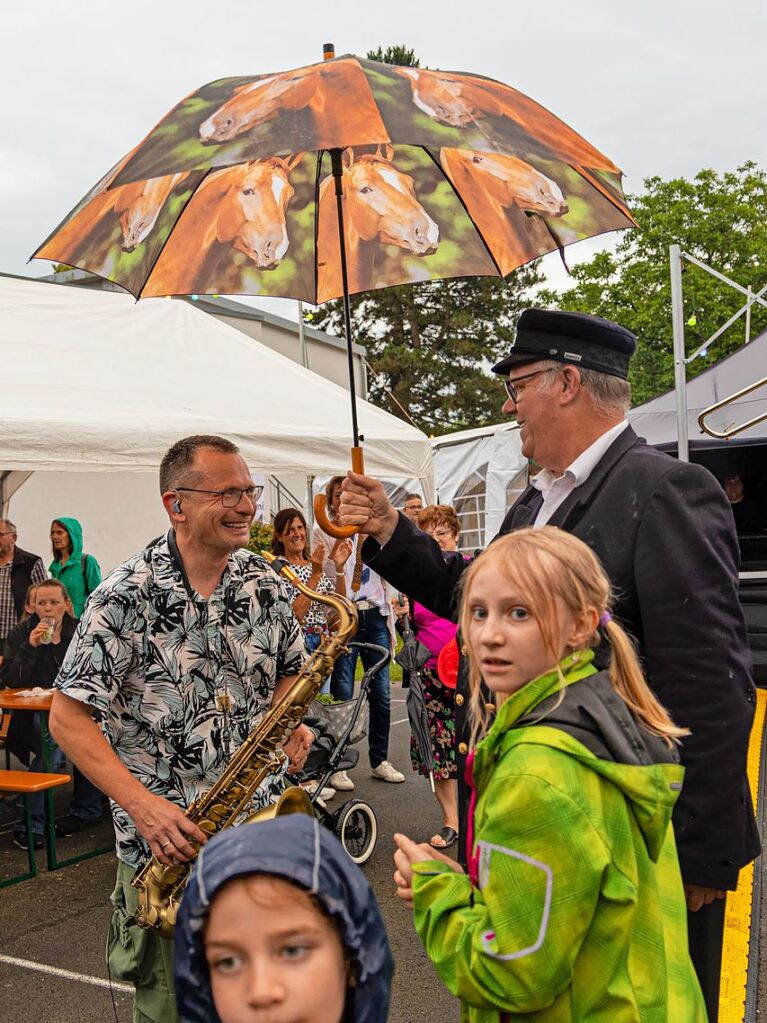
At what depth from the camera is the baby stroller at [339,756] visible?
5.65 m

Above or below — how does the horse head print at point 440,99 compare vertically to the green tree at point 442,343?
below

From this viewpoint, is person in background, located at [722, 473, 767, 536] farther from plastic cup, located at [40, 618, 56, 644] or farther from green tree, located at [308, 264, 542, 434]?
green tree, located at [308, 264, 542, 434]

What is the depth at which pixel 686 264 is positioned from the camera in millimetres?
38250

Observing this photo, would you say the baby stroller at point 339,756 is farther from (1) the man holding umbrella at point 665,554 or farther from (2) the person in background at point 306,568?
(1) the man holding umbrella at point 665,554

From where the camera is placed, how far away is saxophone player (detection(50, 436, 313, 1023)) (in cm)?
271

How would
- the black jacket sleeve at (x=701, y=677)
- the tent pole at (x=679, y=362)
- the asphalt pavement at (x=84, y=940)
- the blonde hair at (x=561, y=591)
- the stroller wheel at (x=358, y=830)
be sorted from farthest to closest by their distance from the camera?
the tent pole at (x=679, y=362) < the stroller wheel at (x=358, y=830) < the asphalt pavement at (x=84, y=940) < the black jacket sleeve at (x=701, y=677) < the blonde hair at (x=561, y=591)

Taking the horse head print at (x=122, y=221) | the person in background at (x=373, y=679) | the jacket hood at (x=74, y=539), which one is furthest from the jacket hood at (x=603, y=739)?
the jacket hood at (x=74, y=539)

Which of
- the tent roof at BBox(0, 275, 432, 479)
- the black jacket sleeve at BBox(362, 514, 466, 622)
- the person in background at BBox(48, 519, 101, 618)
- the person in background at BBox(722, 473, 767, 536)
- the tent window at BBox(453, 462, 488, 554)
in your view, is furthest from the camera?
the tent window at BBox(453, 462, 488, 554)

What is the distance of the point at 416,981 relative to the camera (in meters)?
4.38

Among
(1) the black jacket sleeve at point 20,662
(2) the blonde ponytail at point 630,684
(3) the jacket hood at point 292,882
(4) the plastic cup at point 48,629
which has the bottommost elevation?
(1) the black jacket sleeve at point 20,662

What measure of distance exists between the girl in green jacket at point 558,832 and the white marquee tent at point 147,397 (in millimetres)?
4779

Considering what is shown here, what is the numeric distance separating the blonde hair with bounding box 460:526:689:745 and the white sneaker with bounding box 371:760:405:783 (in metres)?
5.93

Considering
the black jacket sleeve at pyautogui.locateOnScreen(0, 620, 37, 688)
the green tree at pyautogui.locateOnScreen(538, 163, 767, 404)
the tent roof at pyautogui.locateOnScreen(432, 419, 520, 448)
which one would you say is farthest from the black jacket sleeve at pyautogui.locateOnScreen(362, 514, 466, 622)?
the green tree at pyautogui.locateOnScreen(538, 163, 767, 404)

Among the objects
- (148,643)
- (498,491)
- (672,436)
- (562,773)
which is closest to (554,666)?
(562,773)
